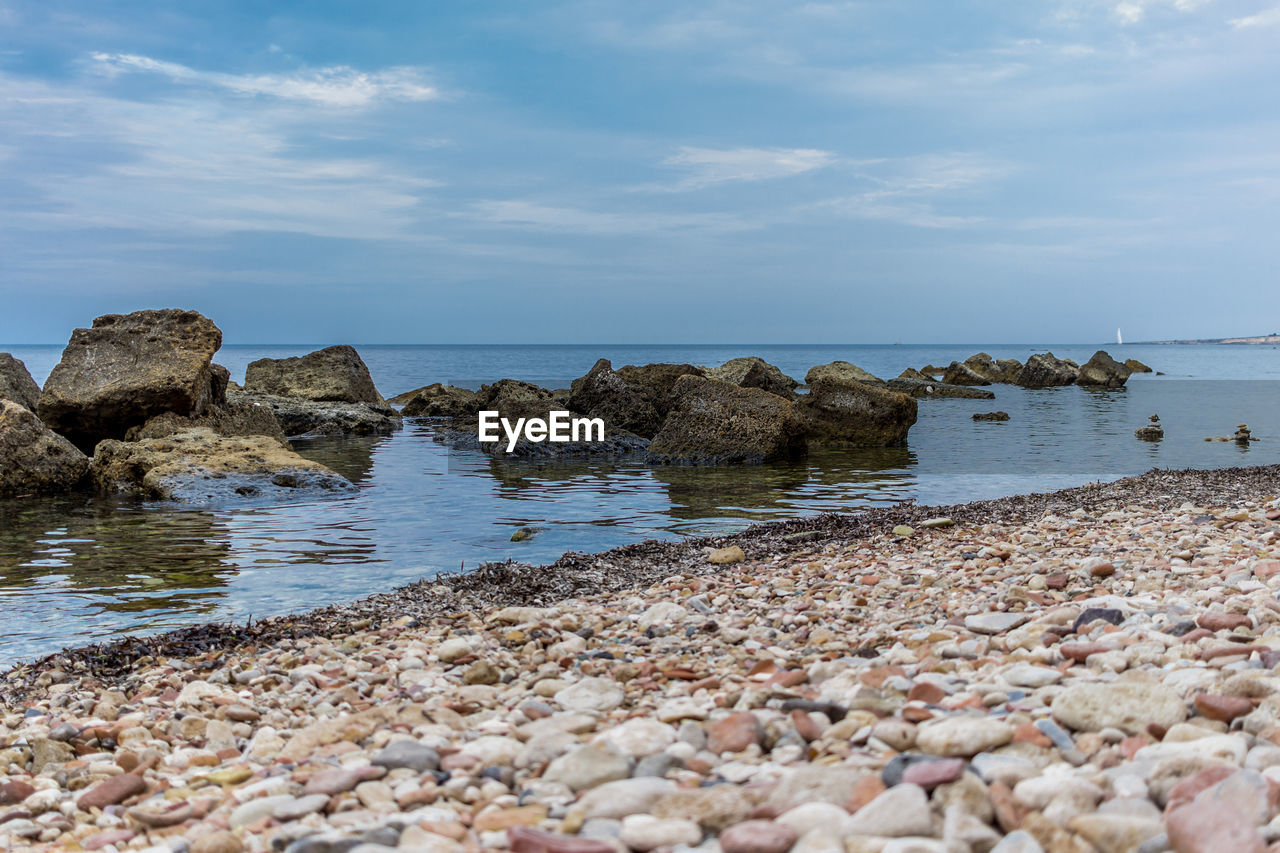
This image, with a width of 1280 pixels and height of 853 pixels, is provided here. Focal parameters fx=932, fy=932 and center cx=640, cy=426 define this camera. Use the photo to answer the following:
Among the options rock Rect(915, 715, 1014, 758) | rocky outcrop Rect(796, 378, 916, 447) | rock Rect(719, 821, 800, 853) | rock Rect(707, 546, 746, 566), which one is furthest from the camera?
rocky outcrop Rect(796, 378, 916, 447)

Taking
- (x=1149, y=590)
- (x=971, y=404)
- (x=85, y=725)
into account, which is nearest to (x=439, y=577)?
(x=85, y=725)

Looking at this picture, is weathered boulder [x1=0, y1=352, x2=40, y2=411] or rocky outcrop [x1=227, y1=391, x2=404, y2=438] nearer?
weathered boulder [x1=0, y1=352, x2=40, y2=411]

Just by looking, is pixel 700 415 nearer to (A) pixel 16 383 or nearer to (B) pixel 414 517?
(B) pixel 414 517

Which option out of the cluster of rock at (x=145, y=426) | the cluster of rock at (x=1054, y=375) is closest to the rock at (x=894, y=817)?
the cluster of rock at (x=145, y=426)

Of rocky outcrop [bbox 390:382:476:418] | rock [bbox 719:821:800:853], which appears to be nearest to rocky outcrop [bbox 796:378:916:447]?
rocky outcrop [bbox 390:382:476:418]

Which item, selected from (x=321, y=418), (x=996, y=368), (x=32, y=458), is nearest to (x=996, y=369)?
(x=996, y=368)

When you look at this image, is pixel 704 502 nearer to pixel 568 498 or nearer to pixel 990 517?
pixel 568 498

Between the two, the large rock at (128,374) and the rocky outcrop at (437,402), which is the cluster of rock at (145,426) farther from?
the rocky outcrop at (437,402)

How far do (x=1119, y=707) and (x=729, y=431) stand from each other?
16.6 meters

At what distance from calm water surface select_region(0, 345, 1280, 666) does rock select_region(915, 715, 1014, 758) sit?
6.53m

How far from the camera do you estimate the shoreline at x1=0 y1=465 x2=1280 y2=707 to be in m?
6.63

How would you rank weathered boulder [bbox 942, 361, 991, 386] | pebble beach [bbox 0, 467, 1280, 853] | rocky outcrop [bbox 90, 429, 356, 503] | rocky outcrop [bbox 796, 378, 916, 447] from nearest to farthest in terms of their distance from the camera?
1. pebble beach [bbox 0, 467, 1280, 853]
2. rocky outcrop [bbox 90, 429, 356, 503]
3. rocky outcrop [bbox 796, 378, 916, 447]
4. weathered boulder [bbox 942, 361, 991, 386]

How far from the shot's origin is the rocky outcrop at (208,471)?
14.7 meters

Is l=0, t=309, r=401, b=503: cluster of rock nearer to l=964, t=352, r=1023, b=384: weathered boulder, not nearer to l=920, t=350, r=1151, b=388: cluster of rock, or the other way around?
l=920, t=350, r=1151, b=388: cluster of rock
